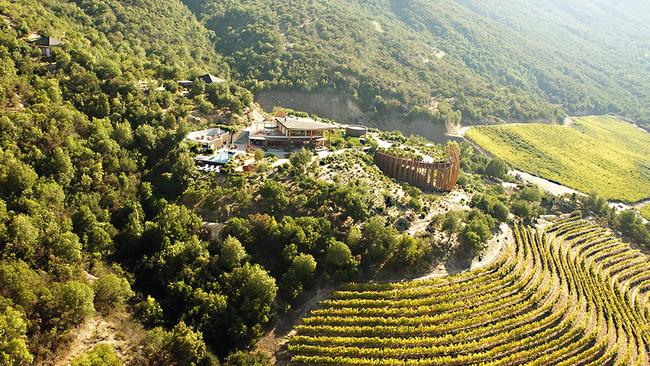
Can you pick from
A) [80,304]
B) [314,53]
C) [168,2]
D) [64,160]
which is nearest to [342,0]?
[314,53]

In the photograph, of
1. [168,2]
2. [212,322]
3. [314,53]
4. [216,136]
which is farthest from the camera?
[314,53]

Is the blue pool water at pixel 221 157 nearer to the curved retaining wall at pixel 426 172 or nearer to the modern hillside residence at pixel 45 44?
the curved retaining wall at pixel 426 172

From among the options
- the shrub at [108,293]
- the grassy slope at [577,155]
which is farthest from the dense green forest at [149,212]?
the grassy slope at [577,155]

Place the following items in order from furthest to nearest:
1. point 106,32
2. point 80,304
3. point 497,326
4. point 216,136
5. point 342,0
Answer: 1. point 342,0
2. point 106,32
3. point 216,136
4. point 497,326
5. point 80,304

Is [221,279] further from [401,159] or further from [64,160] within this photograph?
[401,159]

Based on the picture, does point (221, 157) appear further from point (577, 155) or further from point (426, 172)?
point (577, 155)

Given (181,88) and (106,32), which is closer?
(181,88)

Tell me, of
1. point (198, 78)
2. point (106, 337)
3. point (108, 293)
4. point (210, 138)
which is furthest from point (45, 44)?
point (106, 337)
